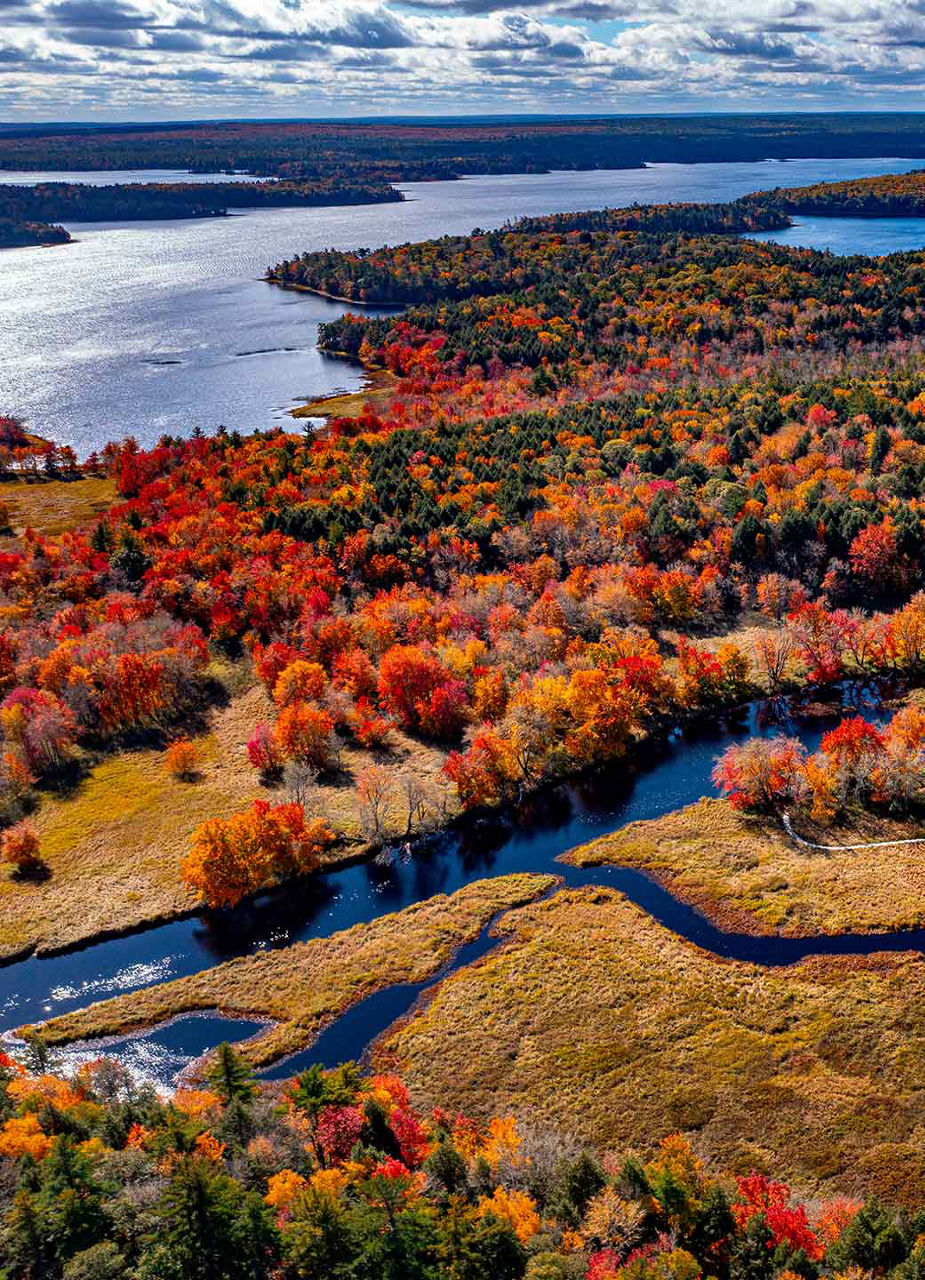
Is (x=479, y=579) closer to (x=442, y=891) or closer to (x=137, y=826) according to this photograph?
(x=442, y=891)

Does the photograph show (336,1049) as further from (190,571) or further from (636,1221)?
(190,571)

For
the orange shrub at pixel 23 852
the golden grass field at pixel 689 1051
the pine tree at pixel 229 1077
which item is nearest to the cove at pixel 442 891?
the golden grass field at pixel 689 1051

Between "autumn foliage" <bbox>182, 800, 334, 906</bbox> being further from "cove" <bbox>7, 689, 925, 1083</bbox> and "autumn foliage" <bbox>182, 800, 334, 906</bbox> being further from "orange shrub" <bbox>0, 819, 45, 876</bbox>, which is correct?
"orange shrub" <bbox>0, 819, 45, 876</bbox>

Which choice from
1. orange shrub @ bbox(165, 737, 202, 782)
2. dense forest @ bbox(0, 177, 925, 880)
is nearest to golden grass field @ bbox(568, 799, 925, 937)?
dense forest @ bbox(0, 177, 925, 880)

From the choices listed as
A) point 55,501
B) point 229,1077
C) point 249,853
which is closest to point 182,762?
point 249,853

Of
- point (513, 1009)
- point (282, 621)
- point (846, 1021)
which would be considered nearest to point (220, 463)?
point (282, 621)
